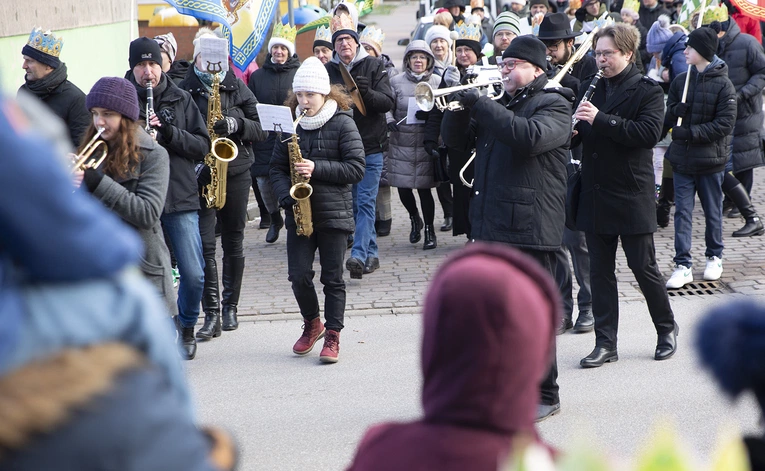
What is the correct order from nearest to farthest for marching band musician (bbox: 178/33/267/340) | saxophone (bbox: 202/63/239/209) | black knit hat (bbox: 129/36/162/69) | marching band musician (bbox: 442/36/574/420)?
marching band musician (bbox: 442/36/574/420)
black knit hat (bbox: 129/36/162/69)
saxophone (bbox: 202/63/239/209)
marching band musician (bbox: 178/33/267/340)

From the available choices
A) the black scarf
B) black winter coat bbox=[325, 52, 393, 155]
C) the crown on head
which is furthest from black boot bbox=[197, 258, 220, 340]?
black winter coat bbox=[325, 52, 393, 155]

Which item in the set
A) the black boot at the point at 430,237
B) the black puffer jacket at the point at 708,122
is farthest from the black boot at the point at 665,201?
the black boot at the point at 430,237

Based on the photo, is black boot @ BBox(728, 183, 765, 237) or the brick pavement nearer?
the brick pavement

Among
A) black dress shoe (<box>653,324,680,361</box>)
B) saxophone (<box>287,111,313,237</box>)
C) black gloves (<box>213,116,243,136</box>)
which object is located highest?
black gloves (<box>213,116,243,136</box>)

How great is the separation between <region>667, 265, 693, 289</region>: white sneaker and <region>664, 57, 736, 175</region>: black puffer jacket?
80 centimetres

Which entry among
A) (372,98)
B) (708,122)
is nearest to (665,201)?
(708,122)

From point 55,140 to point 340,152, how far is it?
185 inches

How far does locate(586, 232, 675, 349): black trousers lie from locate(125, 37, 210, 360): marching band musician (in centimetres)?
254

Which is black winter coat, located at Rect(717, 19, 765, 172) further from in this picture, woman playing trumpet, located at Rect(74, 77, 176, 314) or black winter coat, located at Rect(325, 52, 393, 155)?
woman playing trumpet, located at Rect(74, 77, 176, 314)

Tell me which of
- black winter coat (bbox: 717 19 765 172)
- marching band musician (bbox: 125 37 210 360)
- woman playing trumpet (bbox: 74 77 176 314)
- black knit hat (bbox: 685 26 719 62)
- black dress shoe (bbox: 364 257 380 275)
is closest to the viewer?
woman playing trumpet (bbox: 74 77 176 314)

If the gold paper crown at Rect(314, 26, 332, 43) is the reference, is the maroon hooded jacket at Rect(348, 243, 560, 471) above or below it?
below

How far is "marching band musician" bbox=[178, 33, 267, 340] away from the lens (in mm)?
7016

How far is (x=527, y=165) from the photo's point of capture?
549 centimetres

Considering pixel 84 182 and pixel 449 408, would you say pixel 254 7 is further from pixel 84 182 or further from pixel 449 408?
pixel 449 408
